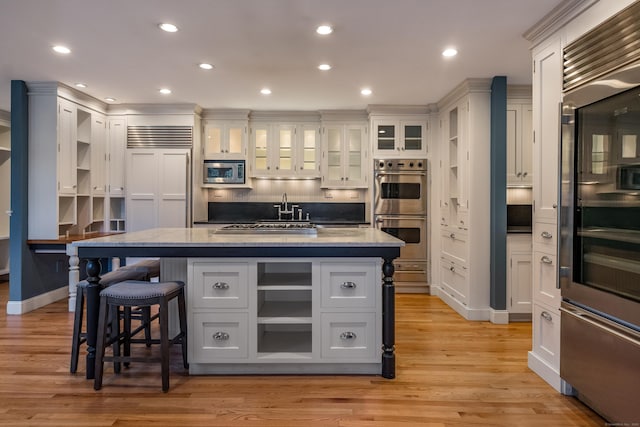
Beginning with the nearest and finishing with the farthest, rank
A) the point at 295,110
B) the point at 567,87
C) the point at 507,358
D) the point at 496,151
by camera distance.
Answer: the point at 567,87, the point at 507,358, the point at 496,151, the point at 295,110

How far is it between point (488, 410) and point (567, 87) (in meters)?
1.98

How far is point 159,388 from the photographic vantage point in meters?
2.63

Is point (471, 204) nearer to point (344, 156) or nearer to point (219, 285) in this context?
point (344, 156)

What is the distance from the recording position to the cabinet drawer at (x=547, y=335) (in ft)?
8.69

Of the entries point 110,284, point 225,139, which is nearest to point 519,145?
point 225,139

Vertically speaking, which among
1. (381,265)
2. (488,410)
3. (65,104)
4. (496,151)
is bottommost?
(488,410)

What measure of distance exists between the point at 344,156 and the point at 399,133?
0.82 metres

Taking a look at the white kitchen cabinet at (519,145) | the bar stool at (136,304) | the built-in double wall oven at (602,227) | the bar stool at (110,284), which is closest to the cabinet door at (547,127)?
the built-in double wall oven at (602,227)

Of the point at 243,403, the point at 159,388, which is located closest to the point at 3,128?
the point at 159,388

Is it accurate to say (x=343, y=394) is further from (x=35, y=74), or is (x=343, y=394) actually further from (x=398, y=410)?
(x=35, y=74)

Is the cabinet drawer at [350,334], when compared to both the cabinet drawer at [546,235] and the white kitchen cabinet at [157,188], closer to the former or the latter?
the cabinet drawer at [546,235]

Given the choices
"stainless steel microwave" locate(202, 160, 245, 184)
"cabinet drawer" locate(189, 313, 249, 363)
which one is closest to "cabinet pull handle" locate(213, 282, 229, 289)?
"cabinet drawer" locate(189, 313, 249, 363)

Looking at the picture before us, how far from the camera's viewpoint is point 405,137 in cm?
554

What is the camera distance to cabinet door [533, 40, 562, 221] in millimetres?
2668
